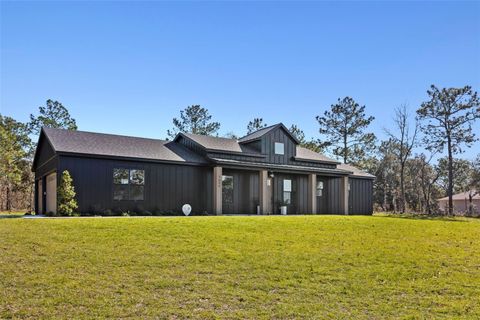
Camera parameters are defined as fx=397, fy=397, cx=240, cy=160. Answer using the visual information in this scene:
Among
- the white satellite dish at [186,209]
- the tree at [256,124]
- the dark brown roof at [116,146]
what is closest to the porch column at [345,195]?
the dark brown roof at [116,146]

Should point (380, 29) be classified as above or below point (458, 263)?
above

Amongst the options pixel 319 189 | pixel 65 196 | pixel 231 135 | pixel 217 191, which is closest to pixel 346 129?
pixel 231 135

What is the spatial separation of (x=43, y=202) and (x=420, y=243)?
18661 mm

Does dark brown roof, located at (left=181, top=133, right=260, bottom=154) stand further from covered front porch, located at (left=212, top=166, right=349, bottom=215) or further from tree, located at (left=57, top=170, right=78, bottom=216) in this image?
tree, located at (left=57, top=170, right=78, bottom=216)

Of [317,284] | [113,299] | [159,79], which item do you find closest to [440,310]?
[317,284]

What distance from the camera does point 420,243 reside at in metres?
12.0

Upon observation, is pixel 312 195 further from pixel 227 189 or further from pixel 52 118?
pixel 52 118

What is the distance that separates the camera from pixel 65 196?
16.4m

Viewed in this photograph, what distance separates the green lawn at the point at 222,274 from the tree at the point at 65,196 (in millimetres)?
4026

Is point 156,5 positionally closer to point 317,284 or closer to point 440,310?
point 317,284

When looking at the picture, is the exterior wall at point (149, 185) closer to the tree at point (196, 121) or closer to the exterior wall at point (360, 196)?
the exterior wall at point (360, 196)

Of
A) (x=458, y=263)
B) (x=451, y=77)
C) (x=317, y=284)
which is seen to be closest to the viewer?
(x=317, y=284)

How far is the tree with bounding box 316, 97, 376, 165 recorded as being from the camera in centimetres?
4316

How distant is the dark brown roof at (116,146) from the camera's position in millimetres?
17875
